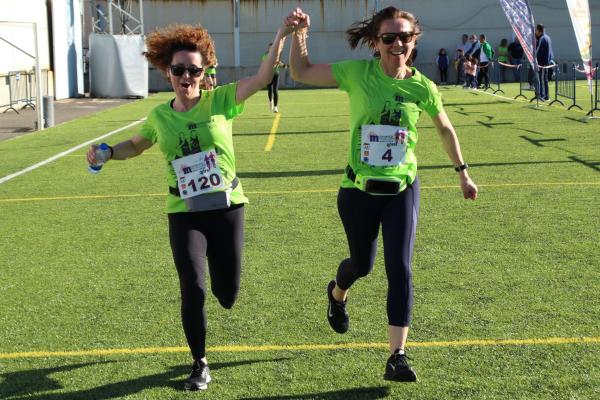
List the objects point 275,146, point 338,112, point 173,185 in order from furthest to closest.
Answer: point 338,112 → point 275,146 → point 173,185

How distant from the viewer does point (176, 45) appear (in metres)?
5.07

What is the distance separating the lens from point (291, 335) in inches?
220

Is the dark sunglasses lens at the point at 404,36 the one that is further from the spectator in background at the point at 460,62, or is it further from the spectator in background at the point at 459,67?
the spectator in background at the point at 459,67

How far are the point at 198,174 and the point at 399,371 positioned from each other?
1.44 metres

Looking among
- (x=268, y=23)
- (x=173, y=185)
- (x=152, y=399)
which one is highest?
(x=268, y=23)

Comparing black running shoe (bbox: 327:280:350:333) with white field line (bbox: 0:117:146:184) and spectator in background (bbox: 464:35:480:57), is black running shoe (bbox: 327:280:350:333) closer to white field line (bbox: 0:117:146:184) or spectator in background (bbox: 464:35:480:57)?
white field line (bbox: 0:117:146:184)

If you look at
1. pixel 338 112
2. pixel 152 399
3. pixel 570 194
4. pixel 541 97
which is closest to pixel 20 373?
pixel 152 399

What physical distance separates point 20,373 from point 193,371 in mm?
991

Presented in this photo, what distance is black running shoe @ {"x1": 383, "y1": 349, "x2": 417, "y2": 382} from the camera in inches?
182

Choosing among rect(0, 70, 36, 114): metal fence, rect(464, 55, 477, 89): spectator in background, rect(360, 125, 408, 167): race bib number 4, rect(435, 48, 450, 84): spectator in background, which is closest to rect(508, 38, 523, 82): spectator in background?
rect(435, 48, 450, 84): spectator in background

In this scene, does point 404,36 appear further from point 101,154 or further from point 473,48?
point 473,48

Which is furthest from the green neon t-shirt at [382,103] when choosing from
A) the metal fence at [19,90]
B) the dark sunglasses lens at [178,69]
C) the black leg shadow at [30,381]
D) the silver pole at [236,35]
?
the silver pole at [236,35]

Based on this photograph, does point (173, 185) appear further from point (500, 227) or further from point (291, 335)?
point (500, 227)

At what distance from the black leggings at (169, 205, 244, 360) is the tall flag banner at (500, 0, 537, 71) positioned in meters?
19.6
